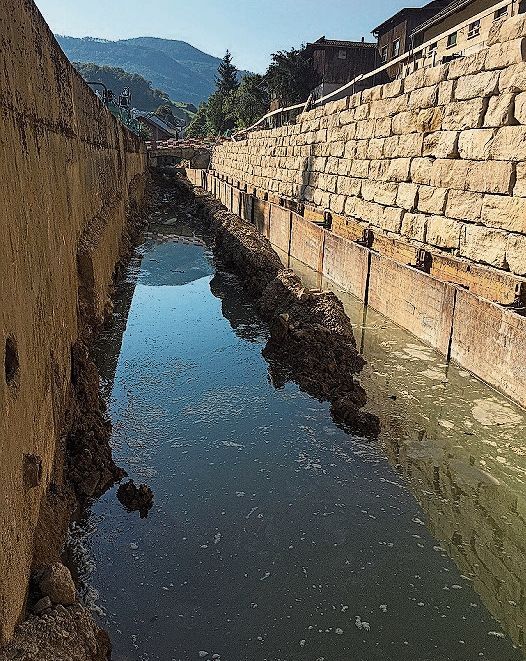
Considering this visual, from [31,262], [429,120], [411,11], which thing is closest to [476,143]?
[429,120]

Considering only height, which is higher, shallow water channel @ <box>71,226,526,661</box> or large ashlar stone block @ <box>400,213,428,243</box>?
large ashlar stone block @ <box>400,213,428,243</box>

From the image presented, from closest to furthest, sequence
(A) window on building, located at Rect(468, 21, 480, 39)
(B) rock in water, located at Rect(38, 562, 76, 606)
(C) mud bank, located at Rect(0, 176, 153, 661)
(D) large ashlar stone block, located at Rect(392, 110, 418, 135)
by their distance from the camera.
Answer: (C) mud bank, located at Rect(0, 176, 153, 661) → (B) rock in water, located at Rect(38, 562, 76, 606) → (A) window on building, located at Rect(468, 21, 480, 39) → (D) large ashlar stone block, located at Rect(392, 110, 418, 135)

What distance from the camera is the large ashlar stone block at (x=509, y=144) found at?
27.4ft

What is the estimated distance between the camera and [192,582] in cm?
466

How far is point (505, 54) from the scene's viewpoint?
8891 mm

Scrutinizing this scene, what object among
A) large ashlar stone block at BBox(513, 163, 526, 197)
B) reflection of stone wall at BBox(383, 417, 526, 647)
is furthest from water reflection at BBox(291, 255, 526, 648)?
large ashlar stone block at BBox(513, 163, 526, 197)

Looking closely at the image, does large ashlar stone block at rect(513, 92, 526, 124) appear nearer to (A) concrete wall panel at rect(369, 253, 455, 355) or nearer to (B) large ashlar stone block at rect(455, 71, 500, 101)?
(B) large ashlar stone block at rect(455, 71, 500, 101)

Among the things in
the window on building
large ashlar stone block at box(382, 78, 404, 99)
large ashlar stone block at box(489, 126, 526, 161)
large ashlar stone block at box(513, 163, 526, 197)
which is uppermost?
the window on building

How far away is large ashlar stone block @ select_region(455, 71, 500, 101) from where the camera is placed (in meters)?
9.13

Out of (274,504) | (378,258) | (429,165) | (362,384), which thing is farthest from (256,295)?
(274,504)

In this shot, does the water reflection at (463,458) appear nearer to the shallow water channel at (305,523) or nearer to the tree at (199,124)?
the shallow water channel at (305,523)

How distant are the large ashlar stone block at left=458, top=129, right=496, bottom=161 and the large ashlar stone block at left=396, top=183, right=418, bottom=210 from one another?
1.63 m

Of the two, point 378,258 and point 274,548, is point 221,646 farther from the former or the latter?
point 378,258

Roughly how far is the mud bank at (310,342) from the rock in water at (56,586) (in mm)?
4097
